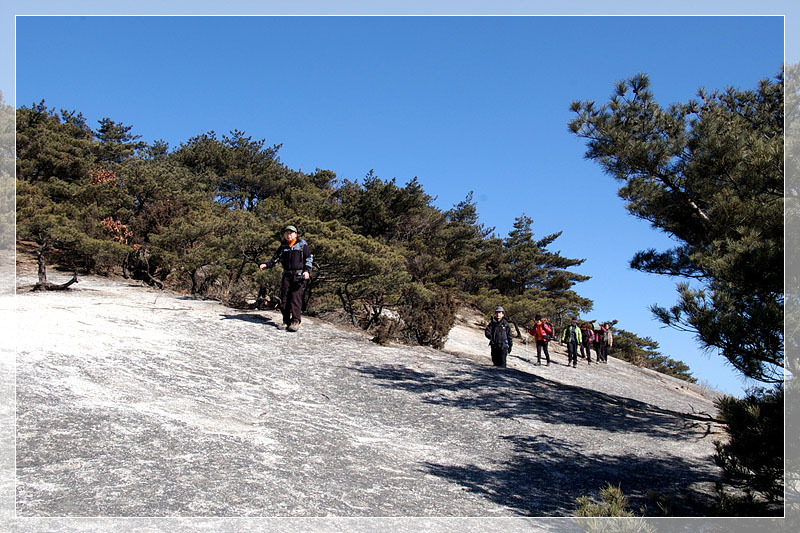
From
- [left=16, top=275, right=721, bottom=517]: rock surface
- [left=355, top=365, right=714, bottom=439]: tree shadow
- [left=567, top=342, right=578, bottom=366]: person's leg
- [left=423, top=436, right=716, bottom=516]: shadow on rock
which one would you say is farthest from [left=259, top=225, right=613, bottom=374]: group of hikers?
[left=423, top=436, right=716, bottom=516]: shadow on rock

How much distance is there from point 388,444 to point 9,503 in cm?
356

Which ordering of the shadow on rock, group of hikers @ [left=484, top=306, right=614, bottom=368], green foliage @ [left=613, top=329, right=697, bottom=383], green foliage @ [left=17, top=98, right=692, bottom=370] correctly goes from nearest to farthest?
the shadow on rock, group of hikers @ [left=484, top=306, right=614, bottom=368], green foliage @ [left=17, top=98, right=692, bottom=370], green foliage @ [left=613, top=329, right=697, bottom=383]

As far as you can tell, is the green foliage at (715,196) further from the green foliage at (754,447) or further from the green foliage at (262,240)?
the green foliage at (262,240)

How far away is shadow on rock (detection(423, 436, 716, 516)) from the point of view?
513cm

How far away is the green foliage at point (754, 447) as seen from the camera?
4.43 m

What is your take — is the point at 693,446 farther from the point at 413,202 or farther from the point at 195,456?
the point at 413,202

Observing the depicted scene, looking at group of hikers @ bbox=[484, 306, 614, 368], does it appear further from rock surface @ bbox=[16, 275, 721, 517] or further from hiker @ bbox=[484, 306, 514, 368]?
rock surface @ bbox=[16, 275, 721, 517]

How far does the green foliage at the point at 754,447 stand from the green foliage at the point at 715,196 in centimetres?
54

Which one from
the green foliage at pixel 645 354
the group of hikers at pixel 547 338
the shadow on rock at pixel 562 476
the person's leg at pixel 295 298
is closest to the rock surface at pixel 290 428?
the shadow on rock at pixel 562 476

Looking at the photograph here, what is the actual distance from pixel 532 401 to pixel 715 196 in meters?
4.02

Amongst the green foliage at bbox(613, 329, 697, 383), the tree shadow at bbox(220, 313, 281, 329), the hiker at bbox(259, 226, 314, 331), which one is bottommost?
the green foliage at bbox(613, 329, 697, 383)

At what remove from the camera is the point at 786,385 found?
4.42 m

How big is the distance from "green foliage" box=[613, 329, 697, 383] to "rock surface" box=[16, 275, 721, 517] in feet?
87.8

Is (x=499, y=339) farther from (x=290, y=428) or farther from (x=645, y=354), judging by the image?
(x=645, y=354)
